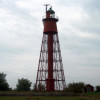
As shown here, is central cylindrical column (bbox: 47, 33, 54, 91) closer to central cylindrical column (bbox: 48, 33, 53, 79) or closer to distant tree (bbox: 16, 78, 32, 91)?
central cylindrical column (bbox: 48, 33, 53, 79)

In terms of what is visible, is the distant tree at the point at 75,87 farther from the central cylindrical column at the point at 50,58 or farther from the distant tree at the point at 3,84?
the distant tree at the point at 3,84

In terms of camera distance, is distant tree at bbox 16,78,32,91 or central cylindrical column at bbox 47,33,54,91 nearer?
central cylindrical column at bbox 47,33,54,91

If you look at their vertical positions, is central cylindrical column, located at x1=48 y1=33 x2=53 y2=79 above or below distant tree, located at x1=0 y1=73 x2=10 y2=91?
above

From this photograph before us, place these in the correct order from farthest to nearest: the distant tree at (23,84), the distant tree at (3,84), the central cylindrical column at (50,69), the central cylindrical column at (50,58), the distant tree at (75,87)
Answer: the distant tree at (23,84) < the distant tree at (3,84) < the distant tree at (75,87) < the central cylindrical column at (50,58) < the central cylindrical column at (50,69)

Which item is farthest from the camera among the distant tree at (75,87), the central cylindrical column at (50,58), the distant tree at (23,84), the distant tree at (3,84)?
the distant tree at (23,84)

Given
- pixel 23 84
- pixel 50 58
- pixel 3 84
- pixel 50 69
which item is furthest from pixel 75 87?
pixel 3 84

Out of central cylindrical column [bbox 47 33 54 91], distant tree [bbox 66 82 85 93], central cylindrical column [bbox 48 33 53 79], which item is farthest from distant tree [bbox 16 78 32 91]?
central cylindrical column [bbox 48 33 53 79]

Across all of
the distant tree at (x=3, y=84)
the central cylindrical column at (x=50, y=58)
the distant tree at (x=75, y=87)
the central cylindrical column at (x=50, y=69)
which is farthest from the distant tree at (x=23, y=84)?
the central cylindrical column at (x=50, y=58)

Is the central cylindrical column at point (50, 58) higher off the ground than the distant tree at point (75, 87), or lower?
higher

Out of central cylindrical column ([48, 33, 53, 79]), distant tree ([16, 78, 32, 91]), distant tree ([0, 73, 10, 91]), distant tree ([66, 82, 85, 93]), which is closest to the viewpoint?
central cylindrical column ([48, 33, 53, 79])

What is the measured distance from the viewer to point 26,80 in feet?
249

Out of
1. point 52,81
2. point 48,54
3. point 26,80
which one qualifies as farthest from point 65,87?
point 26,80

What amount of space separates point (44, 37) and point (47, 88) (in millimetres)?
11757

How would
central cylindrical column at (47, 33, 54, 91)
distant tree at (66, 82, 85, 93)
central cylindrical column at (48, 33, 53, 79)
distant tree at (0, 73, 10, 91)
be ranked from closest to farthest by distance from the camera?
central cylindrical column at (47, 33, 54, 91) → central cylindrical column at (48, 33, 53, 79) → distant tree at (66, 82, 85, 93) → distant tree at (0, 73, 10, 91)
